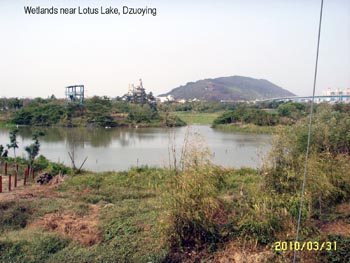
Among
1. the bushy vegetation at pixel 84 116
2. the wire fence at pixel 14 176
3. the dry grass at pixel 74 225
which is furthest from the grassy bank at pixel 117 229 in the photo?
Result: the bushy vegetation at pixel 84 116

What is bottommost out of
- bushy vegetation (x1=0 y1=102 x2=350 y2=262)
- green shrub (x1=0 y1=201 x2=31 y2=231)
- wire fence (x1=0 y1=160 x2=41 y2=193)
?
wire fence (x1=0 y1=160 x2=41 y2=193)

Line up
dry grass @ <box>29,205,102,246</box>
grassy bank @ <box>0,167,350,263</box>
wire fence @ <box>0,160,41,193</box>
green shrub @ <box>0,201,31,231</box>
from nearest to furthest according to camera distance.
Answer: grassy bank @ <box>0,167,350,263</box> → dry grass @ <box>29,205,102,246</box> → green shrub @ <box>0,201,31,231</box> → wire fence @ <box>0,160,41,193</box>

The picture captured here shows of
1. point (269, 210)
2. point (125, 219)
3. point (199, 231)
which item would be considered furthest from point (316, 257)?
point (125, 219)

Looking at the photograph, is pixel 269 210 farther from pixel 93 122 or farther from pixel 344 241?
pixel 93 122

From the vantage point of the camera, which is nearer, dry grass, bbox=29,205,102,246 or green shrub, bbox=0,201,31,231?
dry grass, bbox=29,205,102,246

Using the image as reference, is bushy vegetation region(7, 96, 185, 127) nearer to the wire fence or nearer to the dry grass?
the wire fence

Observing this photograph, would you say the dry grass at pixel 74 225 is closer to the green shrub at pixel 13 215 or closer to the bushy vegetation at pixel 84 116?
the green shrub at pixel 13 215
